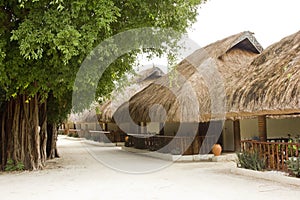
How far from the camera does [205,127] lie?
1220cm

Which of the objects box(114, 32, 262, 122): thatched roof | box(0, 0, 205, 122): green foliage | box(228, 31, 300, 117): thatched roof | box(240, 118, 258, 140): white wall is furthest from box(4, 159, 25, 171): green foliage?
box(240, 118, 258, 140): white wall

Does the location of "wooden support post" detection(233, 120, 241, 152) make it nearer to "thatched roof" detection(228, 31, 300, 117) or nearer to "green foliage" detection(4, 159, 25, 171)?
"thatched roof" detection(228, 31, 300, 117)

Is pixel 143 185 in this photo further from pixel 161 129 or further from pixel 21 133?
pixel 161 129

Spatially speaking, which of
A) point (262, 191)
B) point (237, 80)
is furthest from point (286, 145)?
point (237, 80)

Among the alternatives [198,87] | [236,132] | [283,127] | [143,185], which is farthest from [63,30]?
[283,127]

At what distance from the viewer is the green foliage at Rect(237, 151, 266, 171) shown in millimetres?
7730

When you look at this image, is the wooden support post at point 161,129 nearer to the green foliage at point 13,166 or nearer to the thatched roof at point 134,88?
the thatched roof at point 134,88

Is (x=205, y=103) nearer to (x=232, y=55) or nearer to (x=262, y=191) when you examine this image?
(x=232, y=55)

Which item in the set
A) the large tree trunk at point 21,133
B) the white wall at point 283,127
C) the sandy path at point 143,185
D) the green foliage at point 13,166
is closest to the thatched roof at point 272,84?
the sandy path at point 143,185

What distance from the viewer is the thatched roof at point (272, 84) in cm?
679

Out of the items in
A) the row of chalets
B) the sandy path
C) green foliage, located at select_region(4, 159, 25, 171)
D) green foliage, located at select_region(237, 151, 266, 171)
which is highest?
the row of chalets

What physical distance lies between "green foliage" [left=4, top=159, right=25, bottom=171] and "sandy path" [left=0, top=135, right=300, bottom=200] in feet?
1.81

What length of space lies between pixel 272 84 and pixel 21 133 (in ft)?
22.7

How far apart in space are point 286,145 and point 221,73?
199 inches
